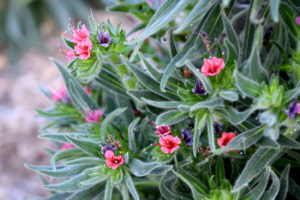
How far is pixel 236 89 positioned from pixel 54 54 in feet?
11.0

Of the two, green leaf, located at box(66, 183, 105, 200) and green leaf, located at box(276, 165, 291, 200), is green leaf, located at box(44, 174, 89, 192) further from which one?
green leaf, located at box(276, 165, 291, 200)

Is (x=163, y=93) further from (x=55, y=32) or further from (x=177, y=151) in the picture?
(x=55, y=32)

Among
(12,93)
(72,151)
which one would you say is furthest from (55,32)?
(72,151)

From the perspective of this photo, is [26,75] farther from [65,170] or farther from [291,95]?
[291,95]

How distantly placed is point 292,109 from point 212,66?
19 cm

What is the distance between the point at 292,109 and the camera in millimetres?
756

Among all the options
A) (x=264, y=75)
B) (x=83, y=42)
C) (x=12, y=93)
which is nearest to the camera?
(x=264, y=75)

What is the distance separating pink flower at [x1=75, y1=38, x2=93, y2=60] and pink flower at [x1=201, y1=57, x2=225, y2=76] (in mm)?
273

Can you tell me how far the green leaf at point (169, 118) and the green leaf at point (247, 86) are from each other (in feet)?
0.53

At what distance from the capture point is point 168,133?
0.92m

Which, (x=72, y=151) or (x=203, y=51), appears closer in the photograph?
(x=203, y=51)

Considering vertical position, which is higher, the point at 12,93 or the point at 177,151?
the point at 177,151

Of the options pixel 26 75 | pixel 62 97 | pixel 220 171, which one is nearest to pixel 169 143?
pixel 220 171

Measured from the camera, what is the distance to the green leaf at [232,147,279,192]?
810mm
